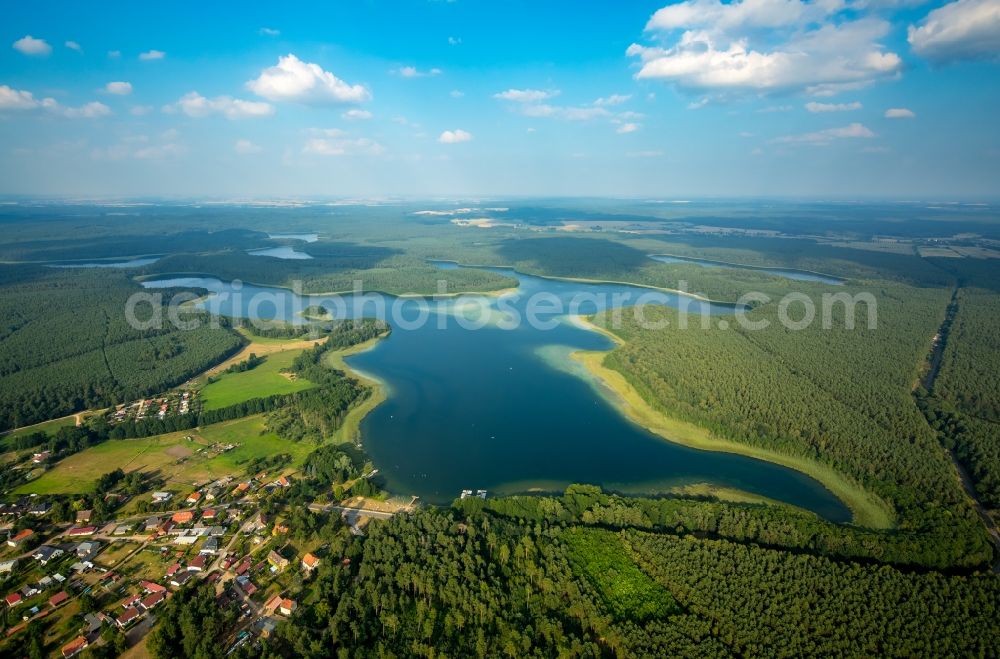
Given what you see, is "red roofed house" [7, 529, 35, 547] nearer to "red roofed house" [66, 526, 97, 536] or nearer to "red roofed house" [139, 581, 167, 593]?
"red roofed house" [66, 526, 97, 536]

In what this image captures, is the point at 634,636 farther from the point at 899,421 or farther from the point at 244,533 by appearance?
the point at 899,421

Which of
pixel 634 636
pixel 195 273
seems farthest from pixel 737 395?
pixel 195 273

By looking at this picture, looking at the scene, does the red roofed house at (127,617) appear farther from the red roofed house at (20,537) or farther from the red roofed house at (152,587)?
the red roofed house at (20,537)

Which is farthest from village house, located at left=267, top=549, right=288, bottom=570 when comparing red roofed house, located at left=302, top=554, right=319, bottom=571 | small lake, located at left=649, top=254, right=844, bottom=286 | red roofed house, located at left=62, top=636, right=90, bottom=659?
small lake, located at left=649, top=254, right=844, bottom=286

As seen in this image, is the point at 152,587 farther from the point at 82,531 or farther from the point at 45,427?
the point at 45,427

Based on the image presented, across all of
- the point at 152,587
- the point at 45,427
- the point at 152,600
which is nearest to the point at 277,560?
the point at 152,600

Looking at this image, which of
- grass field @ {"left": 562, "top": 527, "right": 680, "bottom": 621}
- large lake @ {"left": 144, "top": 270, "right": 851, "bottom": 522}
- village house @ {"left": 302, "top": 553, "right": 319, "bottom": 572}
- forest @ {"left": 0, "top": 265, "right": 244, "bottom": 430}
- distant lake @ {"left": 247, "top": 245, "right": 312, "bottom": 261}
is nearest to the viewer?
grass field @ {"left": 562, "top": 527, "right": 680, "bottom": 621}

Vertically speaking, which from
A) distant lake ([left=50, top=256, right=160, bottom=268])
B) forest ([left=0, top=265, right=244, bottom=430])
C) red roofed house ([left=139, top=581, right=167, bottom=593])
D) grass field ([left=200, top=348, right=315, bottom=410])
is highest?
distant lake ([left=50, top=256, right=160, bottom=268])
